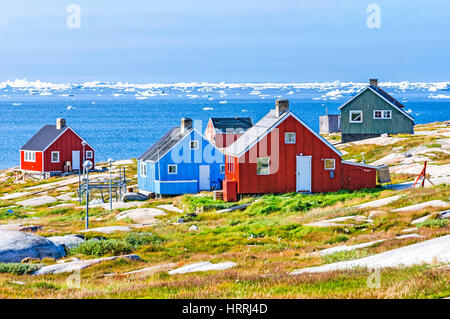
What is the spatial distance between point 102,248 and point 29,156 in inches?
2240

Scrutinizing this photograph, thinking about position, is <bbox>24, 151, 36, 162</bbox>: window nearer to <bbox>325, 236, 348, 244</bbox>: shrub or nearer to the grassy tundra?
the grassy tundra

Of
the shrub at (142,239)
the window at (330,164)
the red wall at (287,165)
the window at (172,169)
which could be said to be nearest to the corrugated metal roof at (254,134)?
the red wall at (287,165)

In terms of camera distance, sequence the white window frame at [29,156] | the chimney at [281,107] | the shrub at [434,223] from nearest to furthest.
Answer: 1. the shrub at [434,223]
2. the chimney at [281,107]
3. the white window frame at [29,156]

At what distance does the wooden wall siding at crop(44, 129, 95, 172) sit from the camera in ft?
244

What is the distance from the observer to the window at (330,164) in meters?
44.2

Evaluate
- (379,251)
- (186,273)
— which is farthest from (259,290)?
(379,251)

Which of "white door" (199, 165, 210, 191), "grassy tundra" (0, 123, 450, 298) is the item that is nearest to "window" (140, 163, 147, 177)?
"white door" (199, 165, 210, 191)

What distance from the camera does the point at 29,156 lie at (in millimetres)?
77375

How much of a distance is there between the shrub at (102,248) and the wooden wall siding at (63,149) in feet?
170

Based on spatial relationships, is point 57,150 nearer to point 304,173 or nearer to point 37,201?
point 37,201

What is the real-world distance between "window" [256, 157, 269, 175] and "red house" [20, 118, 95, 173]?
1514 inches

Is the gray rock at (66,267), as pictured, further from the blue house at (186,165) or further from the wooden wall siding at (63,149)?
the wooden wall siding at (63,149)

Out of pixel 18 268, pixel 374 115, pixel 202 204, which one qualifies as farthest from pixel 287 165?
pixel 374 115
